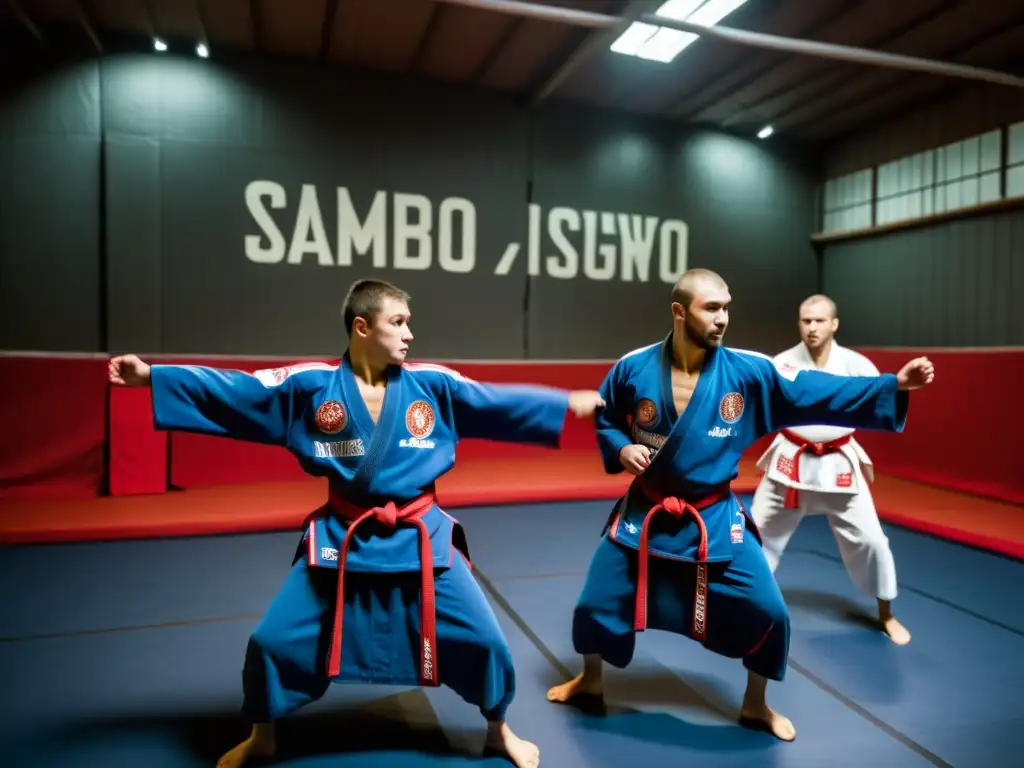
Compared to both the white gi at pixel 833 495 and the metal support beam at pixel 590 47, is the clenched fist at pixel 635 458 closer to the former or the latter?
the white gi at pixel 833 495

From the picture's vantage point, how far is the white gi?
3184 millimetres

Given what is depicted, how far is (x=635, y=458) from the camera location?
2295mm

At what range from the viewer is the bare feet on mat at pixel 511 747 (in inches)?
85.0

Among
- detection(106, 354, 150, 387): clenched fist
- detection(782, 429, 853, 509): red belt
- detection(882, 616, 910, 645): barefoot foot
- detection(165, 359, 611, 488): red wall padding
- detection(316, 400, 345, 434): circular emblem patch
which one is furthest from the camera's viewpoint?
detection(165, 359, 611, 488): red wall padding

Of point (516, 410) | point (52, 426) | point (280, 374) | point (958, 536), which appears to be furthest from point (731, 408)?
point (52, 426)

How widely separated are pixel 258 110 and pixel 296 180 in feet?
2.33

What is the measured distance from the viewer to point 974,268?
722cm

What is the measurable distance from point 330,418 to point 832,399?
5.26 feet

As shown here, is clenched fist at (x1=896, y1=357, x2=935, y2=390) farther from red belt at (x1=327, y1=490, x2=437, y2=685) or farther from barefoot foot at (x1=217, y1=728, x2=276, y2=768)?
barefoot foot at (x1=217, y1=728, x2=276, y2=768)

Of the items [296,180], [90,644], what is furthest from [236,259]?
[90,644]

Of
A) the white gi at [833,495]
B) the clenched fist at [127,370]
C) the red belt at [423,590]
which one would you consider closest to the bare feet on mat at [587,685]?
the red belt at [423,590]

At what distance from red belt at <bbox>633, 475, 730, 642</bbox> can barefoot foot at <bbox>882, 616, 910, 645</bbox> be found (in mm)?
1356

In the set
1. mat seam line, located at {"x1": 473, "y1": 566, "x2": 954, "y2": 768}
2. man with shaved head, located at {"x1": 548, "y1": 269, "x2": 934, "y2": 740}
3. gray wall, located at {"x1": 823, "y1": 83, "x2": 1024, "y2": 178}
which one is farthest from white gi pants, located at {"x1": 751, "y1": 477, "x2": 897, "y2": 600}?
gray wall, located at {"x1": 823, "y1": 83, "x2": 1024, "y2": 178}

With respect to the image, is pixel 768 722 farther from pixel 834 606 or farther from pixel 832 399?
pixel 834 606
